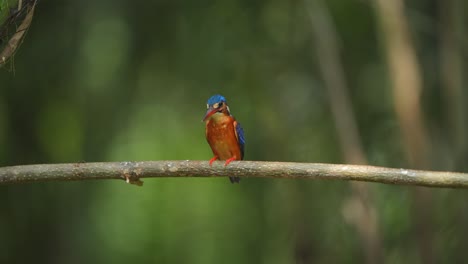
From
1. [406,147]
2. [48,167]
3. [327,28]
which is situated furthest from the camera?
[327,28]

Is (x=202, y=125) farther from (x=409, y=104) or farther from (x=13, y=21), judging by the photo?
(x=13, y=21)

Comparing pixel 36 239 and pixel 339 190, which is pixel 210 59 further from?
pixel 36 239

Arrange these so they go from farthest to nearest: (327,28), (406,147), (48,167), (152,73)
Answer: (152,73) → (327,28) → (406,147) → (48,167)

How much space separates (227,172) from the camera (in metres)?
2.99

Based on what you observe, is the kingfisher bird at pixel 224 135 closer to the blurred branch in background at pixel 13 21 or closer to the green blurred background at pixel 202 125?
the green blurred background at pixel 202 125

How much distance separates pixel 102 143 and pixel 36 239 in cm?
90

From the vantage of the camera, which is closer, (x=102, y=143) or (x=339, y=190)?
(x=102, y=143)

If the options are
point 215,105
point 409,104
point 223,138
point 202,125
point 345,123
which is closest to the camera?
point 215,105

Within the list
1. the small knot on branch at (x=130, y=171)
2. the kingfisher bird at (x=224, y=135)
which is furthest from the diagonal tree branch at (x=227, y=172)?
the kingfisher bird at (x=224, y=135)

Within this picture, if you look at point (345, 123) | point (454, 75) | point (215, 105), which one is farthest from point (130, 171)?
point (454, 75)

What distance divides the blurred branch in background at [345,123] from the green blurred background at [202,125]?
0.02m

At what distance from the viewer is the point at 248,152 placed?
19.4 ft

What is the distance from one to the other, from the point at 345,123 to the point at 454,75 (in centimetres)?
88

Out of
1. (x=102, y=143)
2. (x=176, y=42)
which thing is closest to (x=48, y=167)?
(x=102, y=143)
